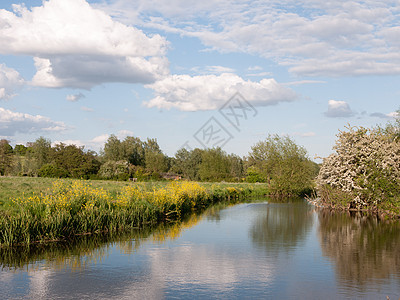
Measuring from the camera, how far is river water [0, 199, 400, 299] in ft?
29.8

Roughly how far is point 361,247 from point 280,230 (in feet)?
16.3

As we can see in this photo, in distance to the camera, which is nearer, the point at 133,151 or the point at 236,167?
the point at 133,151

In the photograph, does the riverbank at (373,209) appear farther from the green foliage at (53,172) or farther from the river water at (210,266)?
the green foliage at (53,172)

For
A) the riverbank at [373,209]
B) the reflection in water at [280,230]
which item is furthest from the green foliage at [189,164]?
the reflection in water at [280,230]

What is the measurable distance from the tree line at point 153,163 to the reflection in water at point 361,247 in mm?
23955

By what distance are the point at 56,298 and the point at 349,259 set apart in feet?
30.2

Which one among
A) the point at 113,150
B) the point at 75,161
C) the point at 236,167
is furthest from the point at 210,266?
the point at 236,167

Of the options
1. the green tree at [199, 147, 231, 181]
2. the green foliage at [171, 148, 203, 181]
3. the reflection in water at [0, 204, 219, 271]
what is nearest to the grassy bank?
the reflection in water at [0, 204, 219, 271]

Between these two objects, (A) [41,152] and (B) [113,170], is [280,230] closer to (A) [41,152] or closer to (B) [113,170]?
(B) [113,170]

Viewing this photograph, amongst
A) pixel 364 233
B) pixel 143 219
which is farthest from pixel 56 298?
pixel 364 233

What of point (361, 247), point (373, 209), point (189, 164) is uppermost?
point (189, 164)

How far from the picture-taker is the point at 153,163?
98625mm

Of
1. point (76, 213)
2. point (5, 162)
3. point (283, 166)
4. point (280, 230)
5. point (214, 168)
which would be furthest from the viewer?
point (214, 168)

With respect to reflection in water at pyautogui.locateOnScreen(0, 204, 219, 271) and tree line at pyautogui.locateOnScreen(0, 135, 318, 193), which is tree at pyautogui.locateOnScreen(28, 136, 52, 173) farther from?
reflection in water at pyautogui.locateOnScreen(0, 204, 219, 271)
